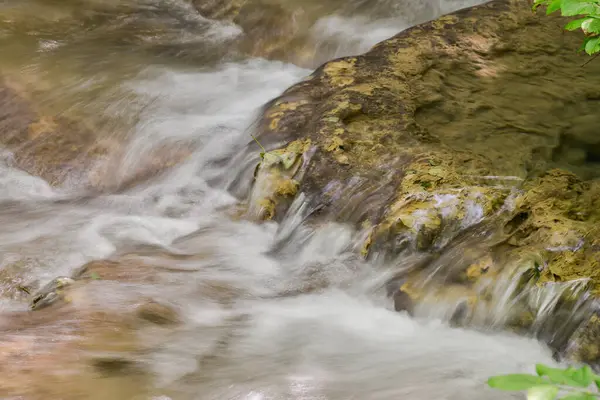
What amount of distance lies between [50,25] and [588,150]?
6.34 meters

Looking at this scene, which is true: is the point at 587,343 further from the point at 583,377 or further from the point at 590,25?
the point at 583,377

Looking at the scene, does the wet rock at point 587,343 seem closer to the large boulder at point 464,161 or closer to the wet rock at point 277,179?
the large boulder at point 464,161

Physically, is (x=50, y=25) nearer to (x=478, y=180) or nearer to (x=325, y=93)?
(x=325, y=93)

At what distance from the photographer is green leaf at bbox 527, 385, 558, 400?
Answer: 1.03 meters

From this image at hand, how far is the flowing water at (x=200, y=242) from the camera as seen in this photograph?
8.54 ft

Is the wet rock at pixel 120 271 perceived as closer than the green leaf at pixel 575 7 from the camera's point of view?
No

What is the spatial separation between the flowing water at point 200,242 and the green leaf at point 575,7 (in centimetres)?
151

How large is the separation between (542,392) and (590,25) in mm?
1723

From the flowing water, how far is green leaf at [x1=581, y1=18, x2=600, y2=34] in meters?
1.47

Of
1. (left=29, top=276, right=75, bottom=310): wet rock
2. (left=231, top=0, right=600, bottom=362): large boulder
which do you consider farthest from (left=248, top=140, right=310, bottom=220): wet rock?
(left=29, top=276, right=75, bottom=310): wet rock

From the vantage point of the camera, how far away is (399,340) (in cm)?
307

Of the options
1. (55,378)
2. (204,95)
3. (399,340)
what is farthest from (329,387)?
(204,95)

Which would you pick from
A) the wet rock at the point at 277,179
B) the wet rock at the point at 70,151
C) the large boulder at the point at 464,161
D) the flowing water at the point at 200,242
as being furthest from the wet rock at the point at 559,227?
the wet rock at the point at 70,151

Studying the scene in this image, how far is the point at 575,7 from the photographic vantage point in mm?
2027
